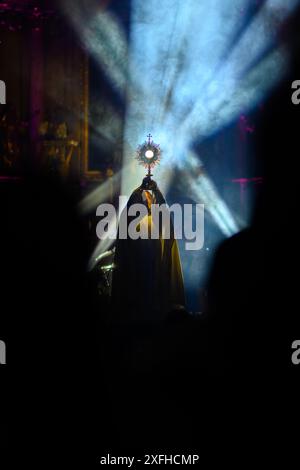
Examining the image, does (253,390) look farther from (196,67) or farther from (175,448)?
(196,67)

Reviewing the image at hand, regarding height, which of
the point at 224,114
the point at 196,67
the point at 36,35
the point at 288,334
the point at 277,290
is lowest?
the point at 288,334

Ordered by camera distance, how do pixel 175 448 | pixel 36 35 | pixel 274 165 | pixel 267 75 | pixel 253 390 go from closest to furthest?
1. pixel 253 390
2. pixel 175 448
3. pixel 274 165
4. pixel 267 75
5. pixel 36 35

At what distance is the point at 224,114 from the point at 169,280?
332 cm

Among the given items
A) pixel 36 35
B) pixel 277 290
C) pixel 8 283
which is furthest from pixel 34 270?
pixel 277 290

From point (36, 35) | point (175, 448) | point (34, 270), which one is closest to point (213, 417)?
point (175, 448)

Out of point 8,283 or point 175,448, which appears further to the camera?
point 8,283

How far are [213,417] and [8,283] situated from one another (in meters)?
4.61

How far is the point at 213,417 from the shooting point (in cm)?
316

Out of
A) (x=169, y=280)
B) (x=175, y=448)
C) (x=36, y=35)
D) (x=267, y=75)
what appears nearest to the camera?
(x=175, y=448)

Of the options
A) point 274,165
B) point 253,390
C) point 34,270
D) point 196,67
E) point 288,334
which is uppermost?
point 196,67

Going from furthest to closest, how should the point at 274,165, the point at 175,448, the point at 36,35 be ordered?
the point at 36,35 < the point at 274,165 < the point at 175,448

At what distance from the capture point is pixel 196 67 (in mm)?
7785

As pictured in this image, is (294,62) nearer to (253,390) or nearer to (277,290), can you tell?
(277,290)

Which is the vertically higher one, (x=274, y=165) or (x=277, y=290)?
(x=274, y=165)
